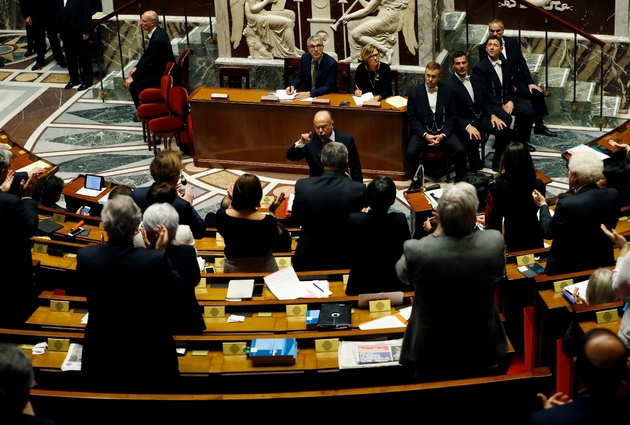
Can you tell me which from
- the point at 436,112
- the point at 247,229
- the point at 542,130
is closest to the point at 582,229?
the point at 247,229

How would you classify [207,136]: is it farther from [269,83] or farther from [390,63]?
[390,63]

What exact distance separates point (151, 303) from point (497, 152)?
5.38 metres

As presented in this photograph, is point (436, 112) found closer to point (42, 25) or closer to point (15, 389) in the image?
point (15, 389)

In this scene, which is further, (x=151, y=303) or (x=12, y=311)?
(x=12, y=311)

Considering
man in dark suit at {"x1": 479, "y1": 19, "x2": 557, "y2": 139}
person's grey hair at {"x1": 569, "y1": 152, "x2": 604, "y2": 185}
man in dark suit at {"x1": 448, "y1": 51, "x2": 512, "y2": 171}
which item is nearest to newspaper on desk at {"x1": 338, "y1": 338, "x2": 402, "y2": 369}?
person's grey hair at {"x1": 569, "y1": 152, "x2": 604, "y2": 185}

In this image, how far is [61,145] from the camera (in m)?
9.73

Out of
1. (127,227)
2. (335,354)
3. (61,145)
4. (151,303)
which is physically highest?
(127,227)

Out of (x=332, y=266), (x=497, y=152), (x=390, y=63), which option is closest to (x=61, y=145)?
(x=390, y=63)

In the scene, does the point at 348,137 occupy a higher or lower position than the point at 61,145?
higher

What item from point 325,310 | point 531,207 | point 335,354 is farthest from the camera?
point 531,207

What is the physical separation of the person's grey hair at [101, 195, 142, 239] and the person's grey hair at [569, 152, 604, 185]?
2.28m

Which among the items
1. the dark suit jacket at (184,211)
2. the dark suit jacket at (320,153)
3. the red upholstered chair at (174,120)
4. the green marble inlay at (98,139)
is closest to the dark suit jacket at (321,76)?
the red upholstered chair at (174,120)

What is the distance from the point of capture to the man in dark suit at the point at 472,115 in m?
8.16

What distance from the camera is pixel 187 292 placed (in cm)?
423
